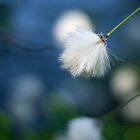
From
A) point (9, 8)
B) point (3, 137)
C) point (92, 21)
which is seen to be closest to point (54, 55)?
point (92, 21)

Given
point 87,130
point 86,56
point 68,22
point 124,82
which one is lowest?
point 86,56

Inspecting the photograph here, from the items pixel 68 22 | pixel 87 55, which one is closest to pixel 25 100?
pixel 68 22

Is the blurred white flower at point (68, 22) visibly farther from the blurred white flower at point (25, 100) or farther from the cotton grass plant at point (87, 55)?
the cotton grass plant at point (87, 55)

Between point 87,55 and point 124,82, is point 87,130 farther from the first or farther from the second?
point 124,82

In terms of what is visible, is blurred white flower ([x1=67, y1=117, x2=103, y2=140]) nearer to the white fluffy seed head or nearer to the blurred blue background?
the blurred blue background

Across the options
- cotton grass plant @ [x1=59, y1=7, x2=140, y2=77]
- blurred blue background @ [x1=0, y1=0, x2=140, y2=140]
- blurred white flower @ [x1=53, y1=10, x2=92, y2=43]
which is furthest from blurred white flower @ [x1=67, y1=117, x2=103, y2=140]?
blurred white flower @ [x1=53, y1=10, x2=92, y2=43]

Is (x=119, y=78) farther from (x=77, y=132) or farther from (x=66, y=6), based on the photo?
(x=77, y=132)
